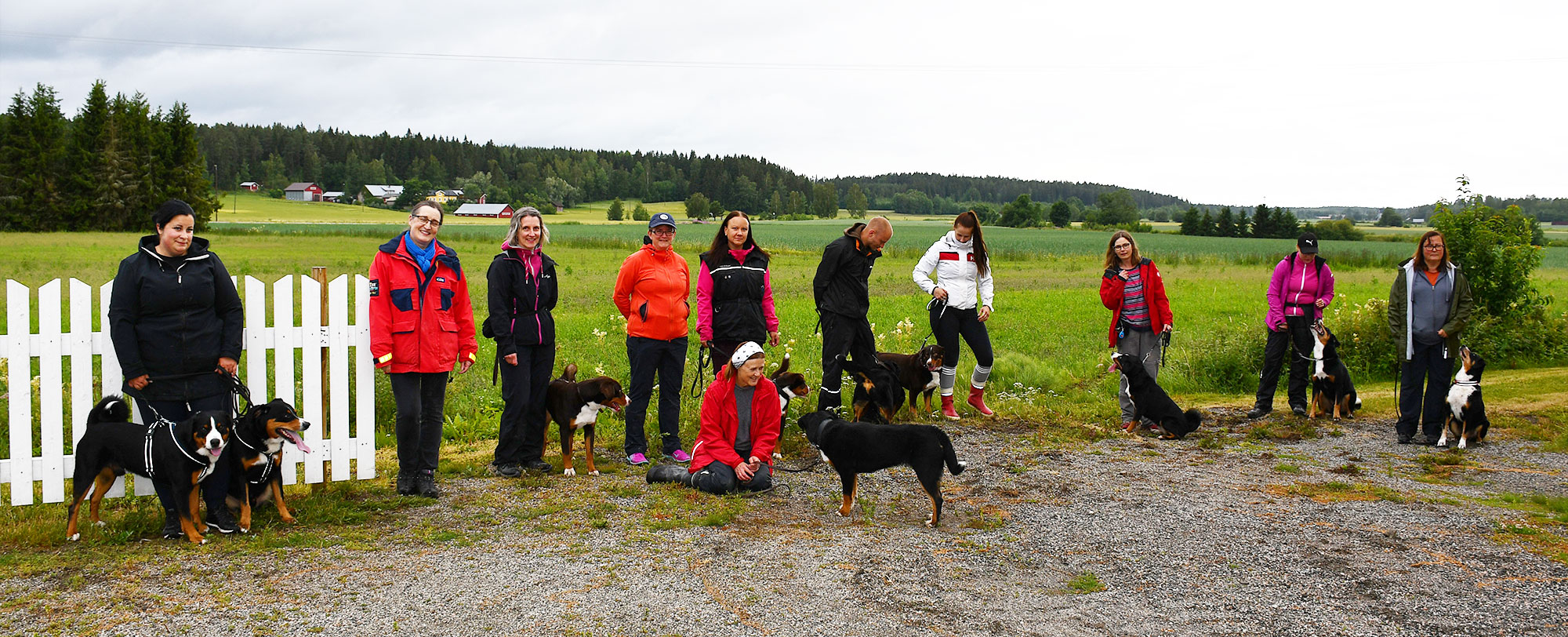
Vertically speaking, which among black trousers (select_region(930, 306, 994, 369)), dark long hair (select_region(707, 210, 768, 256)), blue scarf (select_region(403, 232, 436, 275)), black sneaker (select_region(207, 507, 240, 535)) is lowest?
black sneaker (select_region(207, 507, 240, 535))

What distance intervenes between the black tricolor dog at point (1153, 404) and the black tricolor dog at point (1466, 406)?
1.91 metres

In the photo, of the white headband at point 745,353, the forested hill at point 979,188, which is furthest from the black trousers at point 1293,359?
the forested hill at point 979,188

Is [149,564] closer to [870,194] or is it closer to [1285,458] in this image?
[1285,458]

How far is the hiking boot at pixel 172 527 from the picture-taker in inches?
192

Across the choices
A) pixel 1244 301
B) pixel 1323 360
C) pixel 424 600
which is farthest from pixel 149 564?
pixel 1244 301

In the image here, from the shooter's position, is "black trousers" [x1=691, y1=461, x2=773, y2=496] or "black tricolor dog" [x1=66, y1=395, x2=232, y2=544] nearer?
"black tricolor dog" [x1=66, y1=395, x2=232, y2=544]

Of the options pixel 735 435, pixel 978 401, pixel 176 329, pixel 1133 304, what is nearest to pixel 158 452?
A: pixel 176 329

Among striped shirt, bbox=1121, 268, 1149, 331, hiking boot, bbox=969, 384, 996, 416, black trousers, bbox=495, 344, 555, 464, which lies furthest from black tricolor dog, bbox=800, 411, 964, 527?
striped shirt, bbox=1121, 268, 1149, 331

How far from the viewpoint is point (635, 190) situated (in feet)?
311

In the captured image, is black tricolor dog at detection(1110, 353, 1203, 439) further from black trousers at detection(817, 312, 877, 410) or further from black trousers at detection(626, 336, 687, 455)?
black trousers at detection(626, 336, 687, 455)

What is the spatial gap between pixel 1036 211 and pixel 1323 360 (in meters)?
81.4

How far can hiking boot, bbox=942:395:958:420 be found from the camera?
8.59 meters

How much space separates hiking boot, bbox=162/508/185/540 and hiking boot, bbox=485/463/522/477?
1.95 meters

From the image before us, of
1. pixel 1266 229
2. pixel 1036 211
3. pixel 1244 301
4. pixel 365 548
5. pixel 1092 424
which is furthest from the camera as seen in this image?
pixel 1036 211
